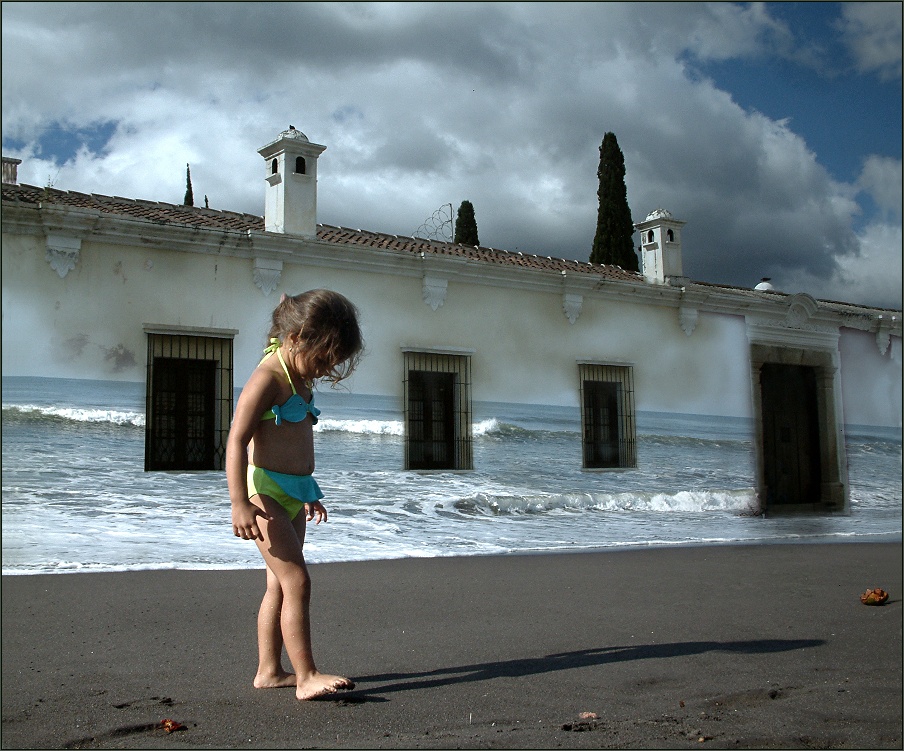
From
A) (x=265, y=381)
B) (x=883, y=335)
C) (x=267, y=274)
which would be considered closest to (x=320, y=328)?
(x=265, y=381)

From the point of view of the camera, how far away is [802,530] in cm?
947

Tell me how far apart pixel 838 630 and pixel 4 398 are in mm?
5328

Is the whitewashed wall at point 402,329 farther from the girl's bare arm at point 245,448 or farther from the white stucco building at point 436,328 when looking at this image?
the girl's bare arm at point 245,448

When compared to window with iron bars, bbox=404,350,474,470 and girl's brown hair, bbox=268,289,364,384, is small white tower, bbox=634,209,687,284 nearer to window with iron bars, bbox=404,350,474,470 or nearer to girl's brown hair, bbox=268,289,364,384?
window with iron bars, bbox=404,350,474,470

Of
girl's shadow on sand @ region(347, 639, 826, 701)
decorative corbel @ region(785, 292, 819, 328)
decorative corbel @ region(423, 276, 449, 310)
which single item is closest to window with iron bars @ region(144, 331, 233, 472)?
decorative corbel @ region(423, 276, 449, 310)

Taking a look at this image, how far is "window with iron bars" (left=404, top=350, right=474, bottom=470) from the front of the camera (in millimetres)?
7562

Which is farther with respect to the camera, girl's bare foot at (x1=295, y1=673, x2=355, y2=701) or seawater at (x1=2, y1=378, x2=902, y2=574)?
seawater at (x1=2, y1=378, x2=902, y2=574)

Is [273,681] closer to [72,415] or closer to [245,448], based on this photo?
[245,448]

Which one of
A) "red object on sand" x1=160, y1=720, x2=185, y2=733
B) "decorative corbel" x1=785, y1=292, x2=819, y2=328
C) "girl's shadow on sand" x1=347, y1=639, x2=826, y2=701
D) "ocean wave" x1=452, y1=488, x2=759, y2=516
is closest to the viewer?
"red object on sand" x1=160, y1=720, x2=185, y2=733

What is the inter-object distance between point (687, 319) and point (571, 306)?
1.59 metres

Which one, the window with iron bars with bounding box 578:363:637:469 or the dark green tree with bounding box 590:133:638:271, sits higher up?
the dark green tree with bounding box 590:133:638:271

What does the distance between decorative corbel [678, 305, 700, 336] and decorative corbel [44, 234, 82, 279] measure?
19.8 ft

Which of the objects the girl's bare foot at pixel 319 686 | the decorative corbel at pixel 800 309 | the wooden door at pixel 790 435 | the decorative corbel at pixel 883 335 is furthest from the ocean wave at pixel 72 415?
the decorative corbel at pixel 883 335

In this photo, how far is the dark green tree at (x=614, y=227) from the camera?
32.6ft
